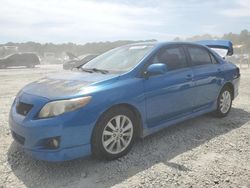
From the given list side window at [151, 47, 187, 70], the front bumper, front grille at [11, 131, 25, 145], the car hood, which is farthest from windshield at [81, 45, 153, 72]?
front grille at [11, 131, 25, 145]

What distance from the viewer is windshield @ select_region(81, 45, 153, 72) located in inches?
166

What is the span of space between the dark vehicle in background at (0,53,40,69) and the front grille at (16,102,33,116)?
2661 centimetres

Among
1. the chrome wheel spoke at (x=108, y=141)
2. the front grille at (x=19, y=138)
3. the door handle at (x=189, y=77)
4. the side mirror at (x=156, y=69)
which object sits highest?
the side mirror at (x=156, y=69)

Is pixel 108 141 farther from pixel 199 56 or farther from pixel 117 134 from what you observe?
pixel 199 56

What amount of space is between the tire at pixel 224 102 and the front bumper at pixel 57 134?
3.17m

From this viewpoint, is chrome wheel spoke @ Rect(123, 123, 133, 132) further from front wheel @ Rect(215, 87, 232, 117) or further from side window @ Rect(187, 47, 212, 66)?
front wheel @ Rect(215, 87, 232, 117)

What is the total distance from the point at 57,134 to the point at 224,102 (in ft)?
12.3

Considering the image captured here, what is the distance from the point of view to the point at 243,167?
3.55m

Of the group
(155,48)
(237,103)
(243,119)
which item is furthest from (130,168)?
(237,103)

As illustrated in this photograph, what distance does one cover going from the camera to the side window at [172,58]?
14.5 ft

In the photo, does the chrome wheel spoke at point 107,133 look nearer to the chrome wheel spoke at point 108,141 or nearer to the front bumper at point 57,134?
the chrome wheel spoke at point 108,141

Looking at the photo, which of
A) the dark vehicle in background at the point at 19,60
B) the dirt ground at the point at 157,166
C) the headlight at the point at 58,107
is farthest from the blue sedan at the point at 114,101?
the dark vehicle in background at the point at 19,60

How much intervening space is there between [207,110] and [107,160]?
8.03ft

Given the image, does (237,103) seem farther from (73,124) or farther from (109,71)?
(73,124)
